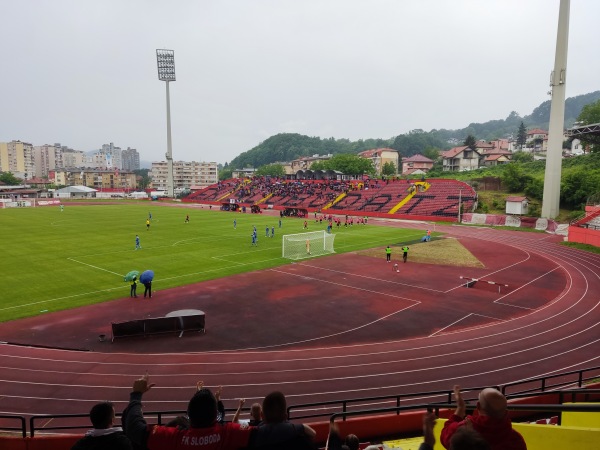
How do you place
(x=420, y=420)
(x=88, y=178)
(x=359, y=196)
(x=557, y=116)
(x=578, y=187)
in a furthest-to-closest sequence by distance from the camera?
(x=88, y=178) < (x=359, y=196) < (x=578, y=187) < (x=557, y=116) < (x=420, y=420)

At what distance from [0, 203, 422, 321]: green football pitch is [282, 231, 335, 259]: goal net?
1.07 m

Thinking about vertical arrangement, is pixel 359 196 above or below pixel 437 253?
above

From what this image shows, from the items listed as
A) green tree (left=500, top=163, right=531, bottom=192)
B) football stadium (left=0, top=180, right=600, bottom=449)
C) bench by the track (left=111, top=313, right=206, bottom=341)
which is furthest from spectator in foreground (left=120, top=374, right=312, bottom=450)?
green tree (left=500, top=163, right=531, bottom=192)

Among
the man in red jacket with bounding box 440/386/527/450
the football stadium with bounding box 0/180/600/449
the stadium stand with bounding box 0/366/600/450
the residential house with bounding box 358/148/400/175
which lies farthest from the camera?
the residential house with bounding box 358/148/400/175

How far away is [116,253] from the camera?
118 ft

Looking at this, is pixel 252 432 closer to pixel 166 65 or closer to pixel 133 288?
pixel 133 288

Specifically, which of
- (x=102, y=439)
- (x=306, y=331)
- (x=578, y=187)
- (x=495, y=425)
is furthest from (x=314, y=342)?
(x=578, y=187)

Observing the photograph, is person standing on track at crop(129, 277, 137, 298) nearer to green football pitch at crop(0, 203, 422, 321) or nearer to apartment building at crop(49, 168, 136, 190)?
green football pitch at crop(0, 203, 422, 321)

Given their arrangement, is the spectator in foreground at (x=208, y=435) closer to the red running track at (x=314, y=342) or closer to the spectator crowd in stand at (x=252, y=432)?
the spectator crowd in stand at (x=252, y=432)

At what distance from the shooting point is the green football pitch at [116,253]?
24.5 metres

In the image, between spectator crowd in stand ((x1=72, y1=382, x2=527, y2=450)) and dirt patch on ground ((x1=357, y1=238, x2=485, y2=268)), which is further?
dirt patch on ground ((x1=357, y1=238, x2=485, y2=268))

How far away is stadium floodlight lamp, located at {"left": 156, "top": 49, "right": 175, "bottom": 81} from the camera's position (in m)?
114

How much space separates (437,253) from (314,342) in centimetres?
2374

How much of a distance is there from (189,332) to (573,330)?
1706cm
